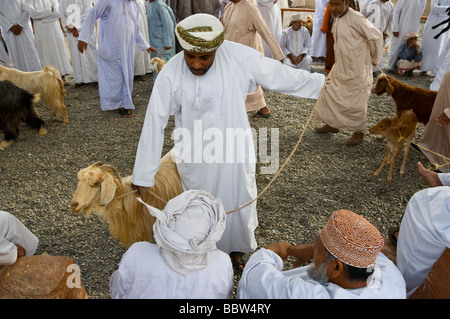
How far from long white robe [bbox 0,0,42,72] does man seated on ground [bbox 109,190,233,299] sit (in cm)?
733

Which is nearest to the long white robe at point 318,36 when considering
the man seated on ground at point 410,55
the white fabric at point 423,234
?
the man seated on ground at point 410,55

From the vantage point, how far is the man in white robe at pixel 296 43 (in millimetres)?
7422

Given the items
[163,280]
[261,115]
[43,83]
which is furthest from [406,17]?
[163,280]

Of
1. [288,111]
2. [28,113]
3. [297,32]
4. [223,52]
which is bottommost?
[288,111]

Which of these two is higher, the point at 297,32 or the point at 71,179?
the point at 297,32

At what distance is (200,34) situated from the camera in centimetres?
236

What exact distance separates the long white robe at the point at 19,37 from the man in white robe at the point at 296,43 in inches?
217

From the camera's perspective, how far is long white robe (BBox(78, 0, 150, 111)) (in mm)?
5680

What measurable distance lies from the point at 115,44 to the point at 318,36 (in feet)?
19.2

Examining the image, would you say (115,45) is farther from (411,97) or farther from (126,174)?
(411,97)
